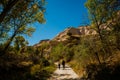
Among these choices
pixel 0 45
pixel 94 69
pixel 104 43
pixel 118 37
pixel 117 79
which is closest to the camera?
pixel 117 79

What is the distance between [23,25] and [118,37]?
461 inches

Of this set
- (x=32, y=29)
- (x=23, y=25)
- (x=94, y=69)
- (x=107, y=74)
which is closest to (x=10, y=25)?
(x=23, y=25)

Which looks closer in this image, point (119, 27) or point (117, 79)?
point (117, 79)

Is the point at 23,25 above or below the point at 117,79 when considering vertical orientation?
above

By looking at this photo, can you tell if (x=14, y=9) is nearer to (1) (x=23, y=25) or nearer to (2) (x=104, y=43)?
(1) (x=23, y=25)

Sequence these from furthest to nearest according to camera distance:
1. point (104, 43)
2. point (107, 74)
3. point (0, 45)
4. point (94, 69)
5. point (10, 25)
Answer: point (0, 45)
point (10, 25)
point (104, 43)
point (94, 69)
point (107, 74)

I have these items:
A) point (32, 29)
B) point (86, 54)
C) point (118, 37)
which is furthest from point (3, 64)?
point (118, 37)

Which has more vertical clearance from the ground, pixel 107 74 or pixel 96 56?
pixel 96 56

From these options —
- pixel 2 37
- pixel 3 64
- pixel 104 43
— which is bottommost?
pixel 3 64

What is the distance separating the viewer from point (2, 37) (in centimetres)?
2734

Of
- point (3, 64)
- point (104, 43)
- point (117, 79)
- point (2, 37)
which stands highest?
point (2, 37)

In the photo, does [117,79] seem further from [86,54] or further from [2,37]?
[2,37]

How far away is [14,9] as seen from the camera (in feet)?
70.2

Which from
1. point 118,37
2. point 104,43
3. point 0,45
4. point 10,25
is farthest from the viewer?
point 0,45
